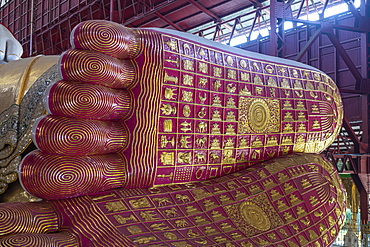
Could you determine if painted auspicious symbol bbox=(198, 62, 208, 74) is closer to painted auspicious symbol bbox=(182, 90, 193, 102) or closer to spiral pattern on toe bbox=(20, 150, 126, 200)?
painted auspicious symbol bbox=(182, 90, 193, 102)

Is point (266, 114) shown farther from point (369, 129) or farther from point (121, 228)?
point (369, 129)

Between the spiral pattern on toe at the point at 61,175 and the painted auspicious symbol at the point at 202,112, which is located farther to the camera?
the painted auspicious symbol at the point at 202,112

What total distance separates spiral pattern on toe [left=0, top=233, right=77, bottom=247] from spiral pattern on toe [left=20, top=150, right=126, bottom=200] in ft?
0.75

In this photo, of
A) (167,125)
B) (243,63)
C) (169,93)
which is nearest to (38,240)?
(167,125)

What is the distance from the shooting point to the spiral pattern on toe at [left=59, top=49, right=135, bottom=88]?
1.84 m

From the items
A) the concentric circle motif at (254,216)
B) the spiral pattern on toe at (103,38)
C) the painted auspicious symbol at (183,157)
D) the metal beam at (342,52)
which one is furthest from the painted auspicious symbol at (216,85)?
the metal beam at (342,52)

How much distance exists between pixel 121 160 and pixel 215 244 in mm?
612

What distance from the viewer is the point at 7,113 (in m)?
2.12

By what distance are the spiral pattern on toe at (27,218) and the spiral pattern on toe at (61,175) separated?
0.08 m

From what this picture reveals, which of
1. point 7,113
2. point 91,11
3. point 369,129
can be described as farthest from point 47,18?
point 7,113

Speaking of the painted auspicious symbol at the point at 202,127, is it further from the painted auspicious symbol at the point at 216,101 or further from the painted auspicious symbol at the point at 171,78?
the painted auspicious symbol at the point at 171,78

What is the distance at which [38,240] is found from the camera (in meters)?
1.41

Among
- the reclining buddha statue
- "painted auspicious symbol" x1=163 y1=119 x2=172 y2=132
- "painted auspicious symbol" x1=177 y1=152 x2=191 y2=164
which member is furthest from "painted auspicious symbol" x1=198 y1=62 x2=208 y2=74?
"painted auspicious symbol" x1=177 y1=152 x2=191 y2=164

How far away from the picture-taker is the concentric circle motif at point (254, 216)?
216 centimetres
